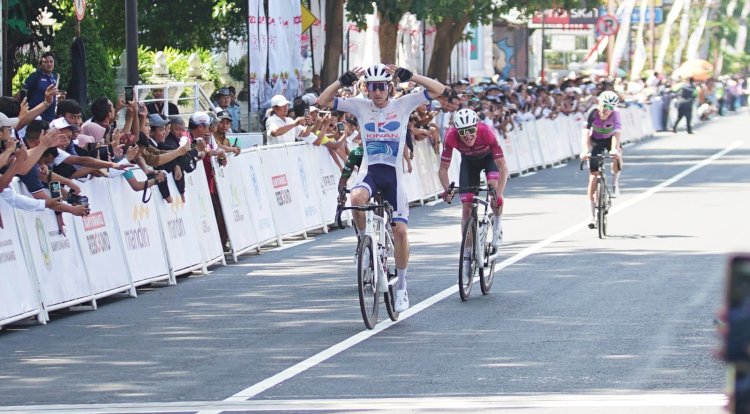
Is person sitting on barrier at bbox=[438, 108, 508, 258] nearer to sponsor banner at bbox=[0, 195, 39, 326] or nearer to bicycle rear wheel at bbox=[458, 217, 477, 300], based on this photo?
bicycle rear wheel at bbox=[458, 217, 477, 300]

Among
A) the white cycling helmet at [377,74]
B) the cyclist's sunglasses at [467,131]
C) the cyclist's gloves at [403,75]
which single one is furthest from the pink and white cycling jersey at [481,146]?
the cyclist's gloves at [403,75]

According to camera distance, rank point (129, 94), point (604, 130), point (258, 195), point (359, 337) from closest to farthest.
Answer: point (359, 337), point (129, 94), point (258, 195), point (604, 130)

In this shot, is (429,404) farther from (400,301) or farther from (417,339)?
(400,301)

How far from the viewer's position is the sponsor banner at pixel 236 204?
18.6 meters

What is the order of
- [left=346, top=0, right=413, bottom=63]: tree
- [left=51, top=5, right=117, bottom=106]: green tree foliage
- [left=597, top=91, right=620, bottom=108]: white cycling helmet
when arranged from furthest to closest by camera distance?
1. [left=346, top=0, right=413, bottom=63]: tree
2. [left=51, top=5, right=117, bottom=106]: green tree foliage
3. [left=597, top=91, right=620, bottom=108]: white cycling helmet

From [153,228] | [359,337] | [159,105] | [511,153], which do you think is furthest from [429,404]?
[511,153]

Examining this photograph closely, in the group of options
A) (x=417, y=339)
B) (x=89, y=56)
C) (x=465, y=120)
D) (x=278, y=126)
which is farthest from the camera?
(x=89, y=56)

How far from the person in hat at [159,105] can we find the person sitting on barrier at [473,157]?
8.30 meters

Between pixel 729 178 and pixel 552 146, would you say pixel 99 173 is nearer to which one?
pixel 729 178

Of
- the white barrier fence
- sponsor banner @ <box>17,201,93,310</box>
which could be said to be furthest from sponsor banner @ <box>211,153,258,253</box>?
sponsor banner @ <box>17,201,93,310</box>

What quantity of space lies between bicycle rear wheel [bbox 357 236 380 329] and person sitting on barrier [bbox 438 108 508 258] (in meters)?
2.14

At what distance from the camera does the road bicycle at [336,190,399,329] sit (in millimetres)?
12039

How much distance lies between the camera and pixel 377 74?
12.6 metres

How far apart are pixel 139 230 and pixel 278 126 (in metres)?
6.93
